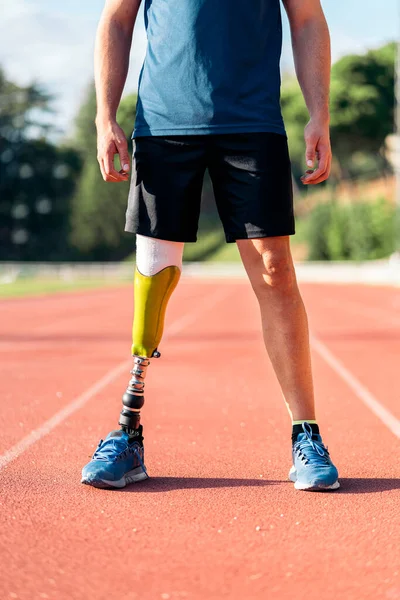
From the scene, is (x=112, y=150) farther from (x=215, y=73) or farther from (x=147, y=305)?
(x=147, y=305)

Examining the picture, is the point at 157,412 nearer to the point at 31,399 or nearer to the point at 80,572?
the point at 31,399

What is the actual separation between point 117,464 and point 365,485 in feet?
3.13

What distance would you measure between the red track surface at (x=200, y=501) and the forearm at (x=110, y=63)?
1.48 metres

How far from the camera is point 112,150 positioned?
11.7 feet

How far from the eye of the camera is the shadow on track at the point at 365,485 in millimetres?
3498

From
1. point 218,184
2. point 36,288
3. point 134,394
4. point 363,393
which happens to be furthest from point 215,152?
point 36,288

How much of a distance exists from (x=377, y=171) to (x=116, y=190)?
88.3 ft

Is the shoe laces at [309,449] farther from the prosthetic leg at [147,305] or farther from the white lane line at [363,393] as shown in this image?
the white lane line at [363,393]

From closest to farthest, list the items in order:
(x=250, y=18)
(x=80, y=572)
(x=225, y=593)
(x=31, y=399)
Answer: (x=225, y=593), (x=80, y=572), (x=250, y=18), (x=31, y=399)

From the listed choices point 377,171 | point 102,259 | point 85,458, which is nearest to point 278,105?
point 85,458

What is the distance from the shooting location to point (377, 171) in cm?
8988

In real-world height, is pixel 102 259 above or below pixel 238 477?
below

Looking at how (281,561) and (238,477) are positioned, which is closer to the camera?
(281,561)

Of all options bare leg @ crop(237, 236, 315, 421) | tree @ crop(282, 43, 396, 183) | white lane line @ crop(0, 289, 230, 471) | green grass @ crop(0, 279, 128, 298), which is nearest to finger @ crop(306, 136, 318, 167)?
bare leg @ crop(237, 236, 315, 421)
